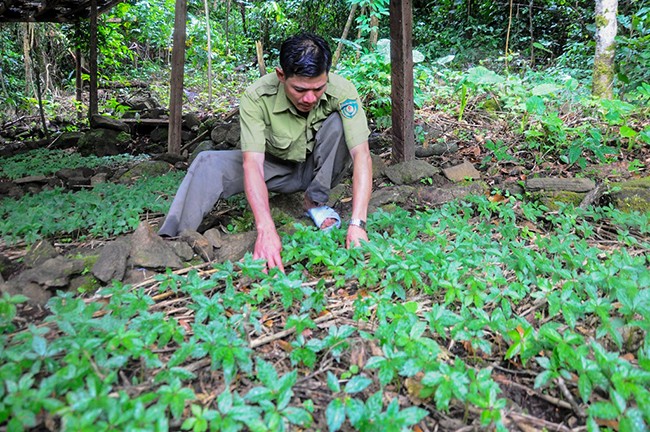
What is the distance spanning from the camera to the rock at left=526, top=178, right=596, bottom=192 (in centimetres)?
350

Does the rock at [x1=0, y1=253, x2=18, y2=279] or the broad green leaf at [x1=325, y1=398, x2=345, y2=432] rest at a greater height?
the rock at [x1=0, y1=253, x2=18, y2=279]

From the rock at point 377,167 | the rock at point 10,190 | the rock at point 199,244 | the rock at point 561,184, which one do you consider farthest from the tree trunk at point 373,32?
the rock at point 199,244

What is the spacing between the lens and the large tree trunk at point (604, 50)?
17.5 feet

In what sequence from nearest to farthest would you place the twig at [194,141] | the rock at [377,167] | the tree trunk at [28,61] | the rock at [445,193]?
the rock at [445,193] → the rock at [377,167] → the twig at [194,141] → the tree trunk at [28,61]

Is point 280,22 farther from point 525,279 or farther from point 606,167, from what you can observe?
point 525,279

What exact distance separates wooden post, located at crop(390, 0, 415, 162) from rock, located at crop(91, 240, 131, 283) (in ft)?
8.66

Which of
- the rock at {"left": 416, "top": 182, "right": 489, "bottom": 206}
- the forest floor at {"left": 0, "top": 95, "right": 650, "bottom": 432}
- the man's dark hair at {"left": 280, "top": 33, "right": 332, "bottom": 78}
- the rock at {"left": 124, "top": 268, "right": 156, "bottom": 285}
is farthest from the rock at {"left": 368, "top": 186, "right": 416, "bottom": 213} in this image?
the rock at {"left": 124, "top": 268, "right": 156, "bottom": 285}

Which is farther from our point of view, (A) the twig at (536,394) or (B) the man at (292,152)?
(B) the man at (292,152)

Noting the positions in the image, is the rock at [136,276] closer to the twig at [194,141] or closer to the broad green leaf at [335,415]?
the broad green leaf at [335,415]

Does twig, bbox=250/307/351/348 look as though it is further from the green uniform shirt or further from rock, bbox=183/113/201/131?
rock, bbox=183/113/201/131

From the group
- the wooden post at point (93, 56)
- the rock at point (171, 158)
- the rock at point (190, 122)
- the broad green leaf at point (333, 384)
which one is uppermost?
the wooden post at point (93, 56)

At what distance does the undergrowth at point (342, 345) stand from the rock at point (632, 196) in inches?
44.6

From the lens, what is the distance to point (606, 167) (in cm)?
392

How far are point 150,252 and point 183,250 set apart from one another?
184mm
